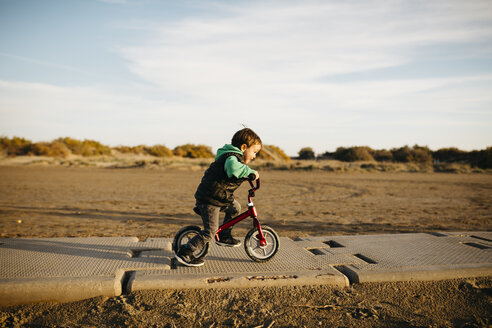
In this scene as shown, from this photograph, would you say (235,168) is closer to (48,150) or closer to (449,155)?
(48,150)

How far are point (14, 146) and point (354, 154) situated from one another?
137 ft

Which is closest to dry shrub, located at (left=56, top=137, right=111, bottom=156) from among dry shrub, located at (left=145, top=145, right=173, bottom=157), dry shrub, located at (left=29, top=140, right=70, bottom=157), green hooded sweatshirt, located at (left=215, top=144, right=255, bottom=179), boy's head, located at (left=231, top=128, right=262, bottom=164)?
dry shrub, located at (left=29, top=140, right=70, bottom=157)

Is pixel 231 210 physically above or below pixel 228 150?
below

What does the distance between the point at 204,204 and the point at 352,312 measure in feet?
5.94

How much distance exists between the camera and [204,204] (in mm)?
3854

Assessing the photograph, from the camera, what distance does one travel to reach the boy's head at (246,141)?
157 inches

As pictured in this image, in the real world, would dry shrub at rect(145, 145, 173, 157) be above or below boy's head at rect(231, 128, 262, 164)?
above

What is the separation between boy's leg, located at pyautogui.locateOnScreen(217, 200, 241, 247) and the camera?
4.15 metres

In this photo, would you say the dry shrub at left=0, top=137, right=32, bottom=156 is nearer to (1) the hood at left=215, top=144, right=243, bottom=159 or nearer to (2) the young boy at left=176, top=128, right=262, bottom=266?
(2) the young boy at left=176, top=128, right=262, bottom=266

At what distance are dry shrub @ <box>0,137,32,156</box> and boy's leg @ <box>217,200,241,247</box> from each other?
127 feet

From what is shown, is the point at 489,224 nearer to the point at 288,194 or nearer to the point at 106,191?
the point at 288,194

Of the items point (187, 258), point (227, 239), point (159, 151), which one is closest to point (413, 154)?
point (159, 151)

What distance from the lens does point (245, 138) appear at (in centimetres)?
398

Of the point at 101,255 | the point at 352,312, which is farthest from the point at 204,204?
the point at 352,312
